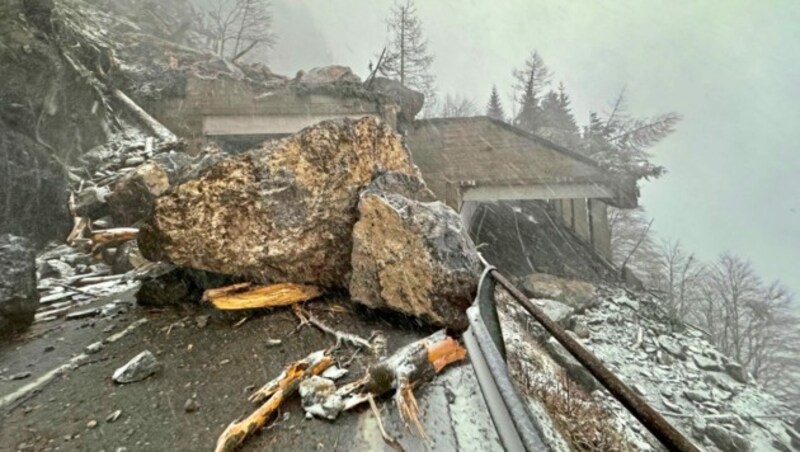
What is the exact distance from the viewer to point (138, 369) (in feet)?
9.71

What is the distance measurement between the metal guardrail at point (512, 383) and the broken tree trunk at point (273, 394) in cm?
141

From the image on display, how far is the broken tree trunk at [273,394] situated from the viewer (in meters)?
2.16

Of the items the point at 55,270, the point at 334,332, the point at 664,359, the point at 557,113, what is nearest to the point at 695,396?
the point at 664,359

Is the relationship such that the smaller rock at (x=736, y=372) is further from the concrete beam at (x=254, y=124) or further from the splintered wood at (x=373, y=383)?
the concrete beam at (x=254, y=124)

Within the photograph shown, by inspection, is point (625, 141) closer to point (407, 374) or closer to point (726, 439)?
point (726, 439)

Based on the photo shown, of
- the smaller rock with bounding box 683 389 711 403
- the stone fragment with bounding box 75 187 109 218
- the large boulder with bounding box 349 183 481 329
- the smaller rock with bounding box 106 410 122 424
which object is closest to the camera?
the smaller rock with bounding box 106 410 122 424

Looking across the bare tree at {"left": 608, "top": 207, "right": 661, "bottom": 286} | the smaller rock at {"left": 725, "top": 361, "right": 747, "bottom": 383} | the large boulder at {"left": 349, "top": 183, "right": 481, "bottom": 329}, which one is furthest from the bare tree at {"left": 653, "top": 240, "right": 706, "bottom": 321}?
the large boulder at {"left": 349, "top": 183, "right": 481, "bottom": 329}

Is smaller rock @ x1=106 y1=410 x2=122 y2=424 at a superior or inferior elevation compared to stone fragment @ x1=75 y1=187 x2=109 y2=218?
inferior

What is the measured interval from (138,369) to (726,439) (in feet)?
33.5

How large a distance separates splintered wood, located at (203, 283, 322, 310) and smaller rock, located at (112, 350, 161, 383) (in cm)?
99

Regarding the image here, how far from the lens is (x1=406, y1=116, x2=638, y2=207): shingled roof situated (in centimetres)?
1180

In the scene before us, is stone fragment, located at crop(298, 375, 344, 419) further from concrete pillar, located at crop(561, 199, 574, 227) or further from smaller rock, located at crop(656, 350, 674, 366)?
concrete pillar, located at crop(561, 199, 574, 227)

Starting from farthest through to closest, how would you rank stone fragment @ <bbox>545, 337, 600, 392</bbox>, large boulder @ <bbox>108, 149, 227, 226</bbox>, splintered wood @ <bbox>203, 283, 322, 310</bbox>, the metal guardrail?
1. large boulder @ <bbox>108, 149, 227, 226</bbox>
2. stone fragment @ <bbox>545, 337, 600, 392</bbox>
3. splintered wood @ <bbox>203, 283, 322, 310</bbox>
4. the metal guardrail

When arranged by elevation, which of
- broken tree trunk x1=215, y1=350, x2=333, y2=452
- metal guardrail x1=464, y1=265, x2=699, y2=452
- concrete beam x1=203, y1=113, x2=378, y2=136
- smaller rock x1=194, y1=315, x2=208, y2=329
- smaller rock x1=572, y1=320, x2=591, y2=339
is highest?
concrete beam x1=203, y1=113, x2=378, y2=136
